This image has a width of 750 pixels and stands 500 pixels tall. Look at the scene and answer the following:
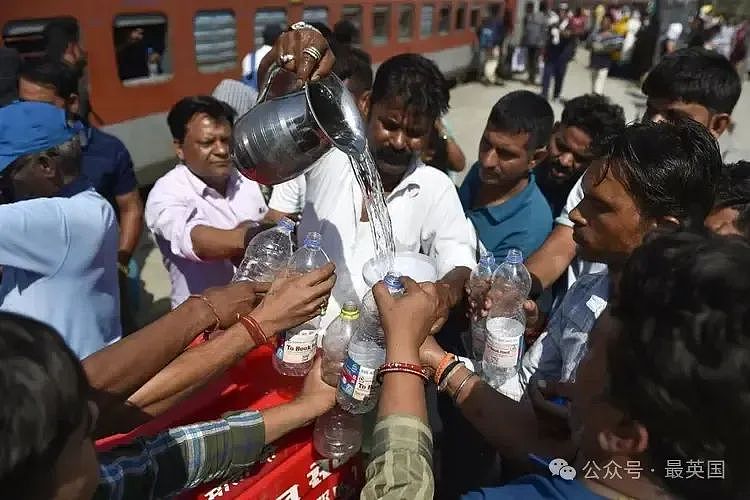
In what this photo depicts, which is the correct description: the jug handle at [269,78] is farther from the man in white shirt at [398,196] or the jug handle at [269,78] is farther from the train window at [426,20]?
the train window at [426,20]

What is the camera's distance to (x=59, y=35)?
447 cm

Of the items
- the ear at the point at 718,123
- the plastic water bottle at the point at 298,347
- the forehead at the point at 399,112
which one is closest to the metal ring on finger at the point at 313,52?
the forehead at the point at 399,112

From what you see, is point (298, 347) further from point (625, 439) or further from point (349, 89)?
point (349, 89)

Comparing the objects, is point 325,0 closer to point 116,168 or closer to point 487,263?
point 116,168

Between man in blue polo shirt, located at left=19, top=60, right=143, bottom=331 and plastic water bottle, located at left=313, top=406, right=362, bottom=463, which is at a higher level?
man in blue polo shirt, located at left=19, top=60, right=143, bottom=331

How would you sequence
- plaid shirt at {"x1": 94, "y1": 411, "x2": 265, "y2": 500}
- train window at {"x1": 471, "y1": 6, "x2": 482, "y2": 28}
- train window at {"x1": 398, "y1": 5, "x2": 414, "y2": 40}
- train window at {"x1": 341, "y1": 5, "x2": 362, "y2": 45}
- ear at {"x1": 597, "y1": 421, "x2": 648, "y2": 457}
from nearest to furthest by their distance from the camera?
ear at {"x1": 597, "y1": 421, "x2": 648, "y2": 457}
plaid shirt at {"x1": 94, "y1": 411, "x2": 265, "y2": 500}
train window at {"x1": 341, "y1": 5, "x2": 362, "y2": 45}
train window at {"x1": 398, "y1": 5, "x2": 414, "y2": 40}
train window at {"x1": 471, "y1": 6, "x2": 482, "y2": 28}

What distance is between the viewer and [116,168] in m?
3.21

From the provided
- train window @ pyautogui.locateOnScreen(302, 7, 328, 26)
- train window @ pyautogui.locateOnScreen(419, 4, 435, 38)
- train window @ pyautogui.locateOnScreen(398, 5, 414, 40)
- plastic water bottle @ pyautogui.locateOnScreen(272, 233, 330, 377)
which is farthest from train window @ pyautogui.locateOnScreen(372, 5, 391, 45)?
plastic water bottle @ pyautogui.locateOnScreen(272, 233, 330, 377)

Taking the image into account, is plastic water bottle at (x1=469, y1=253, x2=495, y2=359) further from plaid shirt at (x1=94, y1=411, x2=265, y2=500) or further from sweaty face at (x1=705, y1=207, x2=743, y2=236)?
plaid shirt at (x1=94, y1=411, x2=265, y2=500)

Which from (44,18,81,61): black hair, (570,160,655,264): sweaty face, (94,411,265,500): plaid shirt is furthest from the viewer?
(44,18,81,61): black hair

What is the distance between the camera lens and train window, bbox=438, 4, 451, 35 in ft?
41.9

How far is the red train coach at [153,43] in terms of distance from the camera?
15.9 feet

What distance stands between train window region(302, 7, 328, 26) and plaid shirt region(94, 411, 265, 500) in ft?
23.7

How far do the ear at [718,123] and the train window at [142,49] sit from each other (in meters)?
5.04
